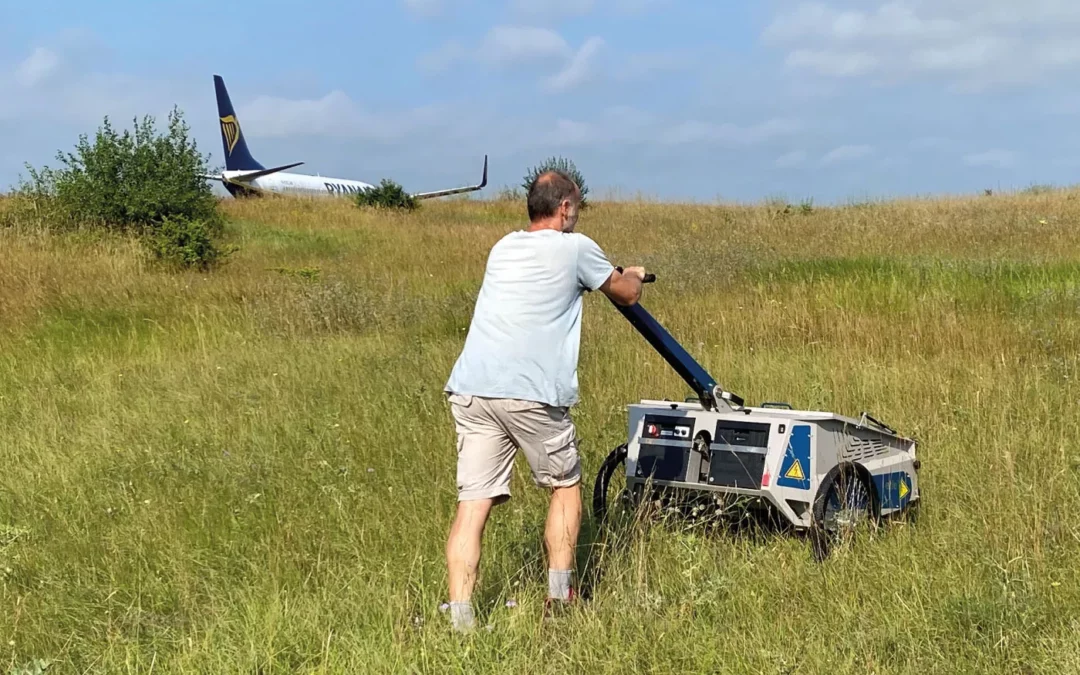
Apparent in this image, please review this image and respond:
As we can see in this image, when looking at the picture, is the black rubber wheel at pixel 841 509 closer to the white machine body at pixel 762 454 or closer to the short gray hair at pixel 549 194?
the white machine body at pixel 762 454

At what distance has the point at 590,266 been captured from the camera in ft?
10.2

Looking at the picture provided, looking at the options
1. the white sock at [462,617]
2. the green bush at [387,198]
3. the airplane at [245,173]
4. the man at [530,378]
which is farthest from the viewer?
the airplane at [245,173]

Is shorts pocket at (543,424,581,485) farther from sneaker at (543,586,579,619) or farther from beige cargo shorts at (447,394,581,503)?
sneaker at (543,586,579,619)

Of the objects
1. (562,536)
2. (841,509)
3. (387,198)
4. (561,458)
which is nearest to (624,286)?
(561,458)

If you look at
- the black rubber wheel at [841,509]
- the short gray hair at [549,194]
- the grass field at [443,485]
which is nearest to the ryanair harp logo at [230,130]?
the grass field at [443,485]

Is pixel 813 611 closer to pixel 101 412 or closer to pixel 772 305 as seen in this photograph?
pixel 101 412

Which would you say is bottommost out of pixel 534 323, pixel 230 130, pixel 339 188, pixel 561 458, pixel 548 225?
pixel 561 458

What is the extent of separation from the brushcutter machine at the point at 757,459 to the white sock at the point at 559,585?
0.73 m

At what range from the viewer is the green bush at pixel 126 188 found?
16078mm

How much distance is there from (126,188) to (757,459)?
1568 cm

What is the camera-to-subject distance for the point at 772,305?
870 cm

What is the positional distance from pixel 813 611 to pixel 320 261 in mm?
13274

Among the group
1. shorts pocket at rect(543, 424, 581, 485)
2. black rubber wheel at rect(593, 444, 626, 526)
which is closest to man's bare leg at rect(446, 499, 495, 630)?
shorts pocket at rect(543, 424, 581, 485)

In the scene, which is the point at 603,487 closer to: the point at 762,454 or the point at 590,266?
the point at 762,454
